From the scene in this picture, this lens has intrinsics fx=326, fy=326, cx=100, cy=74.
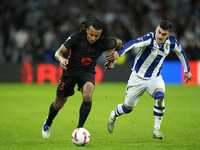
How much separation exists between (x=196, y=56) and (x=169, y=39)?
10.8m

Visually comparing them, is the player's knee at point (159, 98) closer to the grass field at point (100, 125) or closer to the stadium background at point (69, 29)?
the grass field at point (100, 125)

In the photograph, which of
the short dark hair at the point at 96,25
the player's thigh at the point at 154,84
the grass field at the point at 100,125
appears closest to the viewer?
the grass field at the point at 100,125

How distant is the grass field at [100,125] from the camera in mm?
4996

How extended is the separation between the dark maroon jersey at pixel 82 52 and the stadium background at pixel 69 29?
386 inches

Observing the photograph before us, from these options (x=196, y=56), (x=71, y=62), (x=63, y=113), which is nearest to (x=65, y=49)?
(x=71, y=62)

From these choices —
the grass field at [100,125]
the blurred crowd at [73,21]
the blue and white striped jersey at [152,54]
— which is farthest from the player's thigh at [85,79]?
the blurred crowd at [73,21]

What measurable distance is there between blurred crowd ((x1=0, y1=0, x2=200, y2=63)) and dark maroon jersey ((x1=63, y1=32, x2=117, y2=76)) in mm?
10507

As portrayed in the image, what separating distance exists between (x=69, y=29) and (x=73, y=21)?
0.65m

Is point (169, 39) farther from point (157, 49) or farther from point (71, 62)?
point (71, 62)

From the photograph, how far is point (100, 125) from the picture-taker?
682 cm

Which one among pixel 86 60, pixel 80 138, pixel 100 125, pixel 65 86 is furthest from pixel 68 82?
pixel 100 125

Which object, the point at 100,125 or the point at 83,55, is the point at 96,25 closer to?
the point at 83,55

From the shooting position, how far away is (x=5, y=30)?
16453 millimetres

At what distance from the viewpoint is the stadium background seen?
50.7ft
